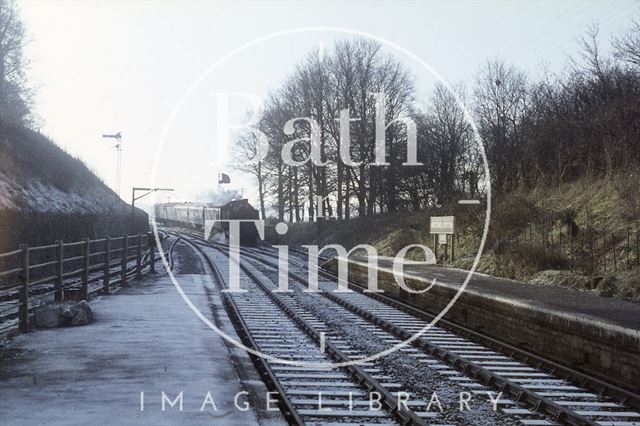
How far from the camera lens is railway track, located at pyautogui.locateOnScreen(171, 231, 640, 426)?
24.5 ft

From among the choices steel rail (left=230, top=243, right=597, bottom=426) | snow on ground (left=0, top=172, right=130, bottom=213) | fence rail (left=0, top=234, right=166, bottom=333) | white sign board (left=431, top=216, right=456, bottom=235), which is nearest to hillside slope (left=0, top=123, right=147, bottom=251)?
snow on ground (left=0, top=172, right=130, bottom=213)

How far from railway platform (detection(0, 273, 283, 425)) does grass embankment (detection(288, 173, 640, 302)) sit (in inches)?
331

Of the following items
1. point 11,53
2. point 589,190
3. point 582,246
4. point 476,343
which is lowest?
point 476,343

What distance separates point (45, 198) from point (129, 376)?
23.5m

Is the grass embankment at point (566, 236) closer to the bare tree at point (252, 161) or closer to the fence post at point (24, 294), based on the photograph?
the fence post at point (24, 294)

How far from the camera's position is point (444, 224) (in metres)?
23.5

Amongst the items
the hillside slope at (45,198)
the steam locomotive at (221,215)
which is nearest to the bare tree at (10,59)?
the hillside slope at (45,198)

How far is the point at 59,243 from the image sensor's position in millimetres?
13227

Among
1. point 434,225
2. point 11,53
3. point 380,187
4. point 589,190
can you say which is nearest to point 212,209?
point 380,187

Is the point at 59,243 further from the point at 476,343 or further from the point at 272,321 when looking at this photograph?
the point at 476,343

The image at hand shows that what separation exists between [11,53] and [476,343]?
39914 millimetres

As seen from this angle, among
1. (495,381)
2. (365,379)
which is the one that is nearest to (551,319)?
(495,381)

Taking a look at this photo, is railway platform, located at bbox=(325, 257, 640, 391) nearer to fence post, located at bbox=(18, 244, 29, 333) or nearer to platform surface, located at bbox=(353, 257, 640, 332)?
platform surface, located at bbox=(353, 257, 640, 332)

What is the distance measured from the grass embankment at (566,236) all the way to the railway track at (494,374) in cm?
394
